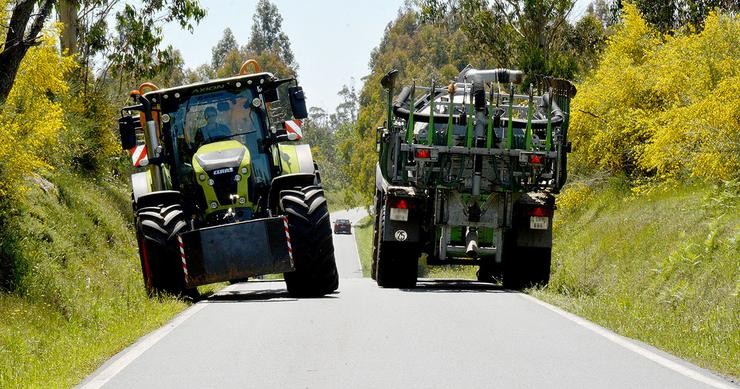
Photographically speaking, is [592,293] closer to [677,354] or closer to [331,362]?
[677,354]

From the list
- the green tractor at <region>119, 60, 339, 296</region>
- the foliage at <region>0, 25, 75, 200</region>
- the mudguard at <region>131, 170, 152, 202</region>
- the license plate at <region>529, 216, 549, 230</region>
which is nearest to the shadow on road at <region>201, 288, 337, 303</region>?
the green tractor at <region>119, 60, 339, 296</region>

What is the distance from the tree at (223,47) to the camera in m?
127

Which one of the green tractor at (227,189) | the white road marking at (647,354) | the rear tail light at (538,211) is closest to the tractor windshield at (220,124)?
the green tractor at (227,189)

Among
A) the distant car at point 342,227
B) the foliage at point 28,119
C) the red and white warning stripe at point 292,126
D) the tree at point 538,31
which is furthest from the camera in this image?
the distant car at point 342,227

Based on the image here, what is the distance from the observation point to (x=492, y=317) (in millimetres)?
13758

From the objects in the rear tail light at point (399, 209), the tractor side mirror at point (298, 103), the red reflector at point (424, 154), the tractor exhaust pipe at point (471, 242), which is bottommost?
the tractor exhaust pipe at point (471, 242)

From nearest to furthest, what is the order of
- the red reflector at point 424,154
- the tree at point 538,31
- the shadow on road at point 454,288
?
the red reflector at point 424,154
the shadow on road at point 454,288
the tree at point 538,31

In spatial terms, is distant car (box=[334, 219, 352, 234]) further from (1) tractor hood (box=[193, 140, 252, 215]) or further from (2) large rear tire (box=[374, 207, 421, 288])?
(1) tractor hood (box=[193, 140, 252, 215])

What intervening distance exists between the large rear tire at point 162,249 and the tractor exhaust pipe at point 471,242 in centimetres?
457

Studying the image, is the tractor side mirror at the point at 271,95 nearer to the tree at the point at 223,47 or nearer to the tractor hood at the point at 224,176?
the tractor hood at the point at 224,176

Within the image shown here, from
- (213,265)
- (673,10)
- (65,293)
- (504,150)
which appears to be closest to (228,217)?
(213,265)

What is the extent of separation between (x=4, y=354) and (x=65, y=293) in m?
5.03

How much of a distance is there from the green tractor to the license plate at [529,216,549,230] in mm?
3472

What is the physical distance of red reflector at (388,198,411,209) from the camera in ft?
62.2
